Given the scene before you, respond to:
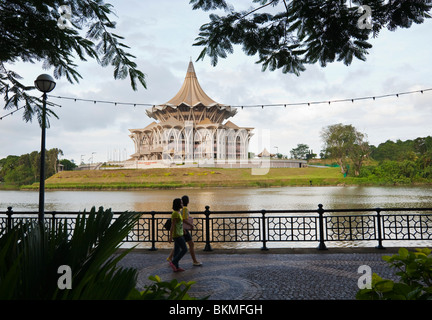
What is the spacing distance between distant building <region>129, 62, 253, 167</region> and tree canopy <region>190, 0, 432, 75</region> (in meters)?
68.6

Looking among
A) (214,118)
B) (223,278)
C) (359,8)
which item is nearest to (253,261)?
(223,278)

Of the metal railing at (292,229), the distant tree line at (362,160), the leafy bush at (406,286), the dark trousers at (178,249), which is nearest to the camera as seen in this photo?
the leafy bush at (406,286)

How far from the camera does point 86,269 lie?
1.28m

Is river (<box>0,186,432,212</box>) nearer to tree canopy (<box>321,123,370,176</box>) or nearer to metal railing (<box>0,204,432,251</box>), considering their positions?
metal railing (<box>0,204,432,251</box>)

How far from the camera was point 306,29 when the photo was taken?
4496mm

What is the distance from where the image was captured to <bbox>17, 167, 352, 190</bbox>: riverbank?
172 ft

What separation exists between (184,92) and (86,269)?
89163mm

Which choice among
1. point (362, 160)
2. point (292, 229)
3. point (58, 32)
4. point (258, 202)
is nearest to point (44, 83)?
point (58, 32)

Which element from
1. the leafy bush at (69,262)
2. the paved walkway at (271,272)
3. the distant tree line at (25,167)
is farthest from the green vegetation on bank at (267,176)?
the leafy bush at (69,262)

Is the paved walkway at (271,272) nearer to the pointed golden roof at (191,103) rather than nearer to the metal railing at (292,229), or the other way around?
the metal railing at (292,229)

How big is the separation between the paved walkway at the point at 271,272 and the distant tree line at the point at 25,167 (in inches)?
3060

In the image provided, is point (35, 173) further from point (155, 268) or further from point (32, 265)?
point (32, 265)

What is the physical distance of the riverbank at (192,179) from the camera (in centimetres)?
5219

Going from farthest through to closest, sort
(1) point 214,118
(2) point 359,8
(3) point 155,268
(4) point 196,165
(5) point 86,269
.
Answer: (1) point 214,118
(4) point 196,165
(3) point 155,268
(2) point 359,8
(5) point 86,269
